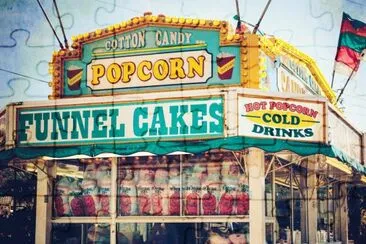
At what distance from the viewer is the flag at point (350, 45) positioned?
13.6 meters

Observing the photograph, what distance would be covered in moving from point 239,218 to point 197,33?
11.2ft

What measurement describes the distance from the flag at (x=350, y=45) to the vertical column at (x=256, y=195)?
4559mm

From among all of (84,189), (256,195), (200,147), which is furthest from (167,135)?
(84,189)

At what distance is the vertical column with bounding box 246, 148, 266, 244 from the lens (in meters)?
10.3

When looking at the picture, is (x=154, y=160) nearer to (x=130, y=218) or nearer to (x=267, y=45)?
(x=130, y=218)

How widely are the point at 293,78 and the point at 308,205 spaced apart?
2.83m

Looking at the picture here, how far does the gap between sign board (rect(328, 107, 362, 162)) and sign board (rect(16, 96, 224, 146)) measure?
94.9 inches

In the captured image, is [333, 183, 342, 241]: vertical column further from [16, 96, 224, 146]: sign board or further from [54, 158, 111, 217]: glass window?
[16, 96, 224, 146]: sign board

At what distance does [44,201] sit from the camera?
11781 mm

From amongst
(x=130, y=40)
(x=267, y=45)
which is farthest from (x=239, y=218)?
(x=130, y=40)

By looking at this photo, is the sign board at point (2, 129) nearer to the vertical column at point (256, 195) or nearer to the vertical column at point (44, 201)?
the vertical column at point (44, 201)

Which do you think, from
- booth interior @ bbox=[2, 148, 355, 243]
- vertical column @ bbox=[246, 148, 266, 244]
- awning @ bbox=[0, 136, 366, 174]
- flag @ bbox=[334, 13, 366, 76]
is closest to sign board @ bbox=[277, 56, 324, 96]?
flag @ bbox=[334, 13, 366, 76]

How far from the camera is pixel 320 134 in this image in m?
10.5

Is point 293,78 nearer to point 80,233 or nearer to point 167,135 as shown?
point 167,135
